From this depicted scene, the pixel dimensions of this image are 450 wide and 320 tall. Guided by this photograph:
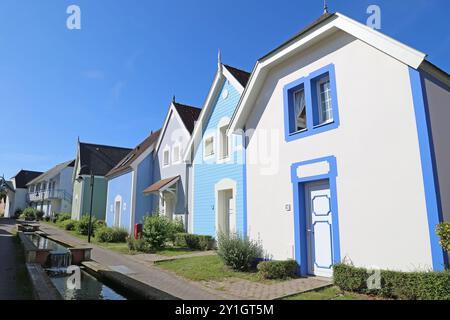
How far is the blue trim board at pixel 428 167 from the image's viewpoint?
20.1ft

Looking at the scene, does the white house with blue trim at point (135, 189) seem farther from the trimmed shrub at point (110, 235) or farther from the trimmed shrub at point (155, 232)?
the trimmed shrub at point (155, 232)

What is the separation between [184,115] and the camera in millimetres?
19547

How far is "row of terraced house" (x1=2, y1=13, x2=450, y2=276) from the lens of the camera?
6734 millimetres

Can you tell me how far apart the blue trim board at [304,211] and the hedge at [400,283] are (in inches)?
36.3

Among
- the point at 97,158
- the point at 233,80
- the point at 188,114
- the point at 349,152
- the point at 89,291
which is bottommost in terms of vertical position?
the point at 89,291

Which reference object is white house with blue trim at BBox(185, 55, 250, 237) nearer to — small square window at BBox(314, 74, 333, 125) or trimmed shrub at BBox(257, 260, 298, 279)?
trimmed shrub at BBox(257, 260, 298, 279)

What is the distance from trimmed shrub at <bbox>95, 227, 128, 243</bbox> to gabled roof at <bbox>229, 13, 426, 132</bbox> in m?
10.7

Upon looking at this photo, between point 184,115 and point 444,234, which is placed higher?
point 184,115

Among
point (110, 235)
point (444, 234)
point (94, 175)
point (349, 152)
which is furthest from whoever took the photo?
point (94, 175)

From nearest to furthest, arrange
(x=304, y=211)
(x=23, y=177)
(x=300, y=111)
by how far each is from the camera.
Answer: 1. (x=304, y=211)
2. (x=300, y=111)
3. (x=23, y=177)

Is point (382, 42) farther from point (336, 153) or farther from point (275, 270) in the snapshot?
point (275, 270)

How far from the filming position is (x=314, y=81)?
9.46m

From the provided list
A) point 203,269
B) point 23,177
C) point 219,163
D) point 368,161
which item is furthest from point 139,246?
point 23,177

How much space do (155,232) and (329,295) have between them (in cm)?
921
